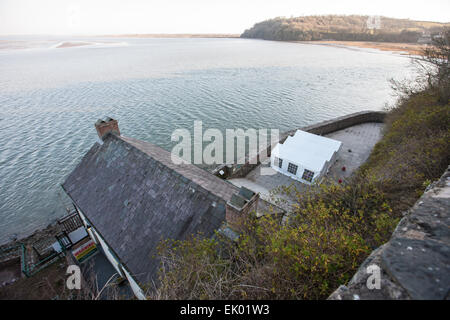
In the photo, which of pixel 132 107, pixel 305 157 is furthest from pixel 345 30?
pixel 305 157

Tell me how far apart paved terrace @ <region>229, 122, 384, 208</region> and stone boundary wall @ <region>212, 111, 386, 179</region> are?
529 millimetres

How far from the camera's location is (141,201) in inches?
411

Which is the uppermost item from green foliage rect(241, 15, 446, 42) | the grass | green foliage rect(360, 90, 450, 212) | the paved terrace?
green foliage rect(241, 15, 446, 42)

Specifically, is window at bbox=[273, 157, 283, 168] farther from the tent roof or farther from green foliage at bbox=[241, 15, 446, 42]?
green foliage at bbox=[241, 15, 446, 42]

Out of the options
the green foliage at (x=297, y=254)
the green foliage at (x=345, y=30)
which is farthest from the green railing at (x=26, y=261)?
the green foliage at (x=345, y=30)

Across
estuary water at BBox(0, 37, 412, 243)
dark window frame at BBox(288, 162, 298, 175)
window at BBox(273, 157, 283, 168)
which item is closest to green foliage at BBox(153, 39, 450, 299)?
dark window frame at BBox(288, 162, 298, 175)

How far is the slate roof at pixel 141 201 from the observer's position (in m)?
8.79

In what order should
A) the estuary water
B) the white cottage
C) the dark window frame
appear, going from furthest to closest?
the estuary water, the dark window frame, the white cottage

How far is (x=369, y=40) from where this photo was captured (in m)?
116

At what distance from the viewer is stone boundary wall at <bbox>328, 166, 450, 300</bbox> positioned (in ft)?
9.62

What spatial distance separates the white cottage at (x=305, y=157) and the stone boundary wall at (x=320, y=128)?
9.51 feet

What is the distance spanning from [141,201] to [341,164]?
813 inches
